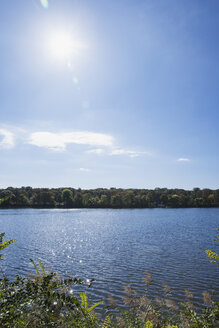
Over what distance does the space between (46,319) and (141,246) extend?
35260 mm

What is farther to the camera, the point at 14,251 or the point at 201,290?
the point at 14,251

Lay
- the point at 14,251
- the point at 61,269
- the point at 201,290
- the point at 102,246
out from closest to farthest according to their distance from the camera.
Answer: the point at 201,290
the point at 61,269
the point at 14,251
the point at 102,246

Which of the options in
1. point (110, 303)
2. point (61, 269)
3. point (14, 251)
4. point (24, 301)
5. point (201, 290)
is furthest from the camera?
point (14, 251)


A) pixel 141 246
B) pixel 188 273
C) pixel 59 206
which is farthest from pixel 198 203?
pixel 188 273

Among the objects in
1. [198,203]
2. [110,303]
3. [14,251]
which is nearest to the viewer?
[110,303]

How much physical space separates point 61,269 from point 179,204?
178m

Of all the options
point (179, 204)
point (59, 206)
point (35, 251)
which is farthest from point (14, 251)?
point (179, 204)

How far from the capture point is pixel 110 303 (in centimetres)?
1720

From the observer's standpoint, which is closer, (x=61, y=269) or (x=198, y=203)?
(x=61, y=269)

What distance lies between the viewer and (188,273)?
24281 millimetres

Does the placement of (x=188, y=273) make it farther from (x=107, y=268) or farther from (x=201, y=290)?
(x=107, y=268)

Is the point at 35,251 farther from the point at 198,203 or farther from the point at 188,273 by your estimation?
the point at 198,203

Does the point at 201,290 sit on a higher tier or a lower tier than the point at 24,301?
lower

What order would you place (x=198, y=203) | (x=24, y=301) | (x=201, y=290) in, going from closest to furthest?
(x=24, y=301), (x=201, y=290), (x=198, y=203)
